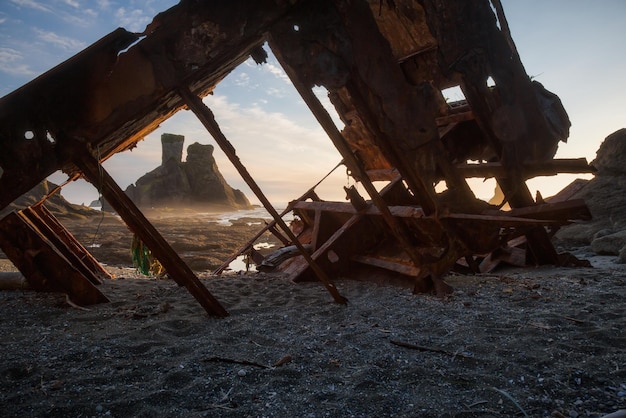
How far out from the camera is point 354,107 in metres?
3.64

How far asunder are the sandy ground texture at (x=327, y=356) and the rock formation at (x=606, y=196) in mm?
5343

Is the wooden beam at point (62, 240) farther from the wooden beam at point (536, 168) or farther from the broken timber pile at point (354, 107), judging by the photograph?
the wooden beam at point (536, 168)

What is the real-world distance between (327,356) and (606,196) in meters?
9.57

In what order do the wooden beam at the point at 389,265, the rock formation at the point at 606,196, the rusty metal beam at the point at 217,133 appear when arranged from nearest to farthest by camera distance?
the rusty metal beam at the point at 217,133 < the wooden beam at the point at 389,265 < the rock formation at the point at 606,196

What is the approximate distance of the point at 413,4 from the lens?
150 inches

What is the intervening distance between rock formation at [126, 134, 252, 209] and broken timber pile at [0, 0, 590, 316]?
43479mm

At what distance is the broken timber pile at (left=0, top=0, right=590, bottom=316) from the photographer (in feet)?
9.62

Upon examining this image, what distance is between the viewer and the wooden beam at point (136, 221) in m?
3.01

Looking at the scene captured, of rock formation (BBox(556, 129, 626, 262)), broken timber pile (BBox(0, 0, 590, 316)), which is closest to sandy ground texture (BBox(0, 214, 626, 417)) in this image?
broken timber pile (BBox(0, 0, 590, 316))

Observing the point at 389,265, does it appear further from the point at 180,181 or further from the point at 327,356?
the point at 180,181

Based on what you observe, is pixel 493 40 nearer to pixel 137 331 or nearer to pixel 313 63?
pixel 313 63

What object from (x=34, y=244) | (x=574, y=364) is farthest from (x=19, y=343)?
(x=574, y=364)

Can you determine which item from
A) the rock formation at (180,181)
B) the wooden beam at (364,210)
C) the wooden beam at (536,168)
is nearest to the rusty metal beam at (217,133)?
the wooden beam at (364,210)

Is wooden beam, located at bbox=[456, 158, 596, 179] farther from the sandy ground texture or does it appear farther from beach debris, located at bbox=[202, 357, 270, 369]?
beach debris, located at bbox=[202, 357, 270, 369]
